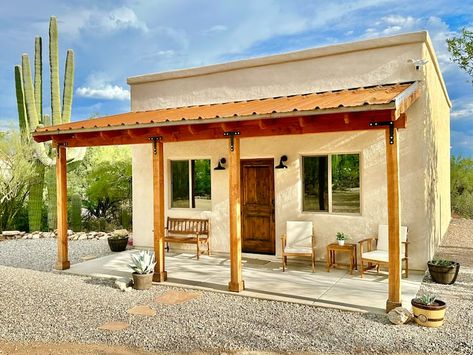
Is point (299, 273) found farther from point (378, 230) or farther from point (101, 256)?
point (101, 256)

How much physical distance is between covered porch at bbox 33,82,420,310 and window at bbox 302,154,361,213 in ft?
5.03

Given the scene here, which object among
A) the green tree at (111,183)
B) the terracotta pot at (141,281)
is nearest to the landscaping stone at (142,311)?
the terracotta pot at (141,281)

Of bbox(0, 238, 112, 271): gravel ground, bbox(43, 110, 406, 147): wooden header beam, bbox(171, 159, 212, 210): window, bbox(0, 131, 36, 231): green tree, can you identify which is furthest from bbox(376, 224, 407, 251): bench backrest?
bbox(0, 131, 36, 231): green tree

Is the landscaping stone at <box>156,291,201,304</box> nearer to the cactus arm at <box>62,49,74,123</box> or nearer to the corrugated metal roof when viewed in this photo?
the corrugated metal roof

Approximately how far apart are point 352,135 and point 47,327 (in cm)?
676

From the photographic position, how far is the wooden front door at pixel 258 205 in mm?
9695

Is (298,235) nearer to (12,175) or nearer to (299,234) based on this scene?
(299,234)

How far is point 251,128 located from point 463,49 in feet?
25.9

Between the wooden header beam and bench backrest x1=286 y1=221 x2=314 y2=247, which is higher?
the wooden header beam

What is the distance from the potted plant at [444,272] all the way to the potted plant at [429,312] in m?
Result: 2.04

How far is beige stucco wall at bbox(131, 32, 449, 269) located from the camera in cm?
809

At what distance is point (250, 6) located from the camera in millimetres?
20641

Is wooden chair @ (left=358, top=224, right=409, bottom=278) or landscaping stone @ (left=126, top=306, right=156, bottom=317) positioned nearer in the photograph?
landscaping stone @ (left=126, top=306, right=156, bottom=317)

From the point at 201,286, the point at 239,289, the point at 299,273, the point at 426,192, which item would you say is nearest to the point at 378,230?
the point at 426,192
